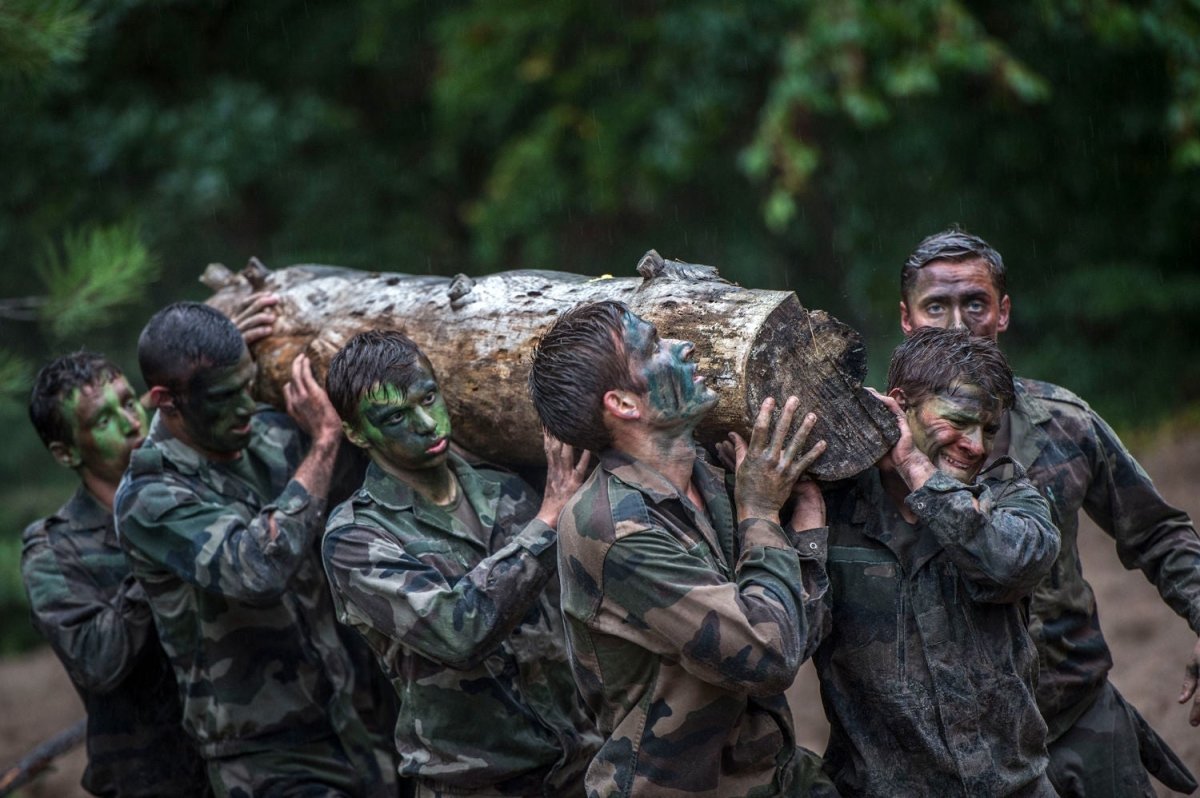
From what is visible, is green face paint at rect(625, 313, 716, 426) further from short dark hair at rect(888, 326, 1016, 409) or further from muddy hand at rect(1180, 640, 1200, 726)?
muddy hand at rect(1180, 640, 1200, 726)

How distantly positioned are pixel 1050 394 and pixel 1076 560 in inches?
19.6

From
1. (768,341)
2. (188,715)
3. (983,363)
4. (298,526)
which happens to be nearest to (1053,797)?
(983,363)

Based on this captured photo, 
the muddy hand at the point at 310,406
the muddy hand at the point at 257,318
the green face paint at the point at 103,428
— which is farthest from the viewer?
the green face paint at the point at 103,428

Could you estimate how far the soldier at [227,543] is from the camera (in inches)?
161

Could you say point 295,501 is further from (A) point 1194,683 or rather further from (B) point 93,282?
(A) point 1194,683

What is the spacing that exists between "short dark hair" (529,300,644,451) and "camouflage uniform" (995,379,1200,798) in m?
1.30

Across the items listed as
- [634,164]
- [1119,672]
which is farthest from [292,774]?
[634,164]

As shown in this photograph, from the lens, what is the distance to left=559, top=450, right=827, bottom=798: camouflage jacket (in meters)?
2.95

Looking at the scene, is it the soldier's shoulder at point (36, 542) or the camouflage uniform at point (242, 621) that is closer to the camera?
the camouflage uniform at point (242, 621)

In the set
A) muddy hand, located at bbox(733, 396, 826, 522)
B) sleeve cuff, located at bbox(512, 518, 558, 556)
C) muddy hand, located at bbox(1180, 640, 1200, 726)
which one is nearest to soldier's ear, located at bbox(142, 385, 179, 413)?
sleeve cuff, located at bbox(512, 518, 558, 556)

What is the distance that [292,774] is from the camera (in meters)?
4.32

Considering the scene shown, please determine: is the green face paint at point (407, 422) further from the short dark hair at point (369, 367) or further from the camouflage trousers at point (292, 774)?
the camouflage trousers at point (292, 774)

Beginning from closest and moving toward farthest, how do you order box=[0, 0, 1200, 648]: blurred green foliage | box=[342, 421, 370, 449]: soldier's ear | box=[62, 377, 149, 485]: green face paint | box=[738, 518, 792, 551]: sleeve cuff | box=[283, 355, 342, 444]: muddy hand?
box=[738, 518, 792, 551]: sleeve cuff → box=[342, 421, 370, 449]: soldier's ear → box=[283, 355, 342, 444]: muddy hand → box=[62, 377, 149, 485]: green face paint → box=[0, 0, 1200, 648]: blurred green foliage

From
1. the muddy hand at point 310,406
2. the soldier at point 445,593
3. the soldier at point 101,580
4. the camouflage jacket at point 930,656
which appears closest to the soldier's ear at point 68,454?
the soldier at point 101,580
